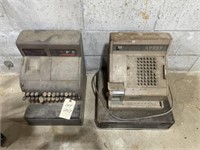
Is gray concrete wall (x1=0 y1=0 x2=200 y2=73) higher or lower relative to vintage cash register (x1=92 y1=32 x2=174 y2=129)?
higher

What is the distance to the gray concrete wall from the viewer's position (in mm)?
1217

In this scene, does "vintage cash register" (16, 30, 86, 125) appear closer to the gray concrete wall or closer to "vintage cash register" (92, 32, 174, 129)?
the gray concrete wall

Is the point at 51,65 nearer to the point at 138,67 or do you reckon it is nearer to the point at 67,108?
the point at 67,108

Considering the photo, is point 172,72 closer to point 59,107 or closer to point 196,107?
point 196,107

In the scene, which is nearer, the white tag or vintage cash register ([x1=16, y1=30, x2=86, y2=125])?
vintage cash register ([x1=16, y1=30, x2=86, y2=125])

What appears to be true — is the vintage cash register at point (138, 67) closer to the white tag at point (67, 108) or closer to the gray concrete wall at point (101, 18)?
the gray concrete wall at point (101, 18)

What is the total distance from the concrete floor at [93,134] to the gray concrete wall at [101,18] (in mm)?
532

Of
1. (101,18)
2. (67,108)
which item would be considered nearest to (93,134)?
(67,108)

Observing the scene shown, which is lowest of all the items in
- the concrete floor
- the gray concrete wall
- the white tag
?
the concrete floor

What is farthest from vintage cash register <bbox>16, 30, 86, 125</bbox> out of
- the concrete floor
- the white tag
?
the concrete floor

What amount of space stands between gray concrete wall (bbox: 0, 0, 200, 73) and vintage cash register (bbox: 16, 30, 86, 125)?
0.39 feet

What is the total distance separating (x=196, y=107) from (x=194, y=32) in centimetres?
63

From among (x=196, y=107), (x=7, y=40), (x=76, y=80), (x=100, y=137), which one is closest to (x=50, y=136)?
(x=100, y=137)

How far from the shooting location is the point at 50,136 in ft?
4.71
